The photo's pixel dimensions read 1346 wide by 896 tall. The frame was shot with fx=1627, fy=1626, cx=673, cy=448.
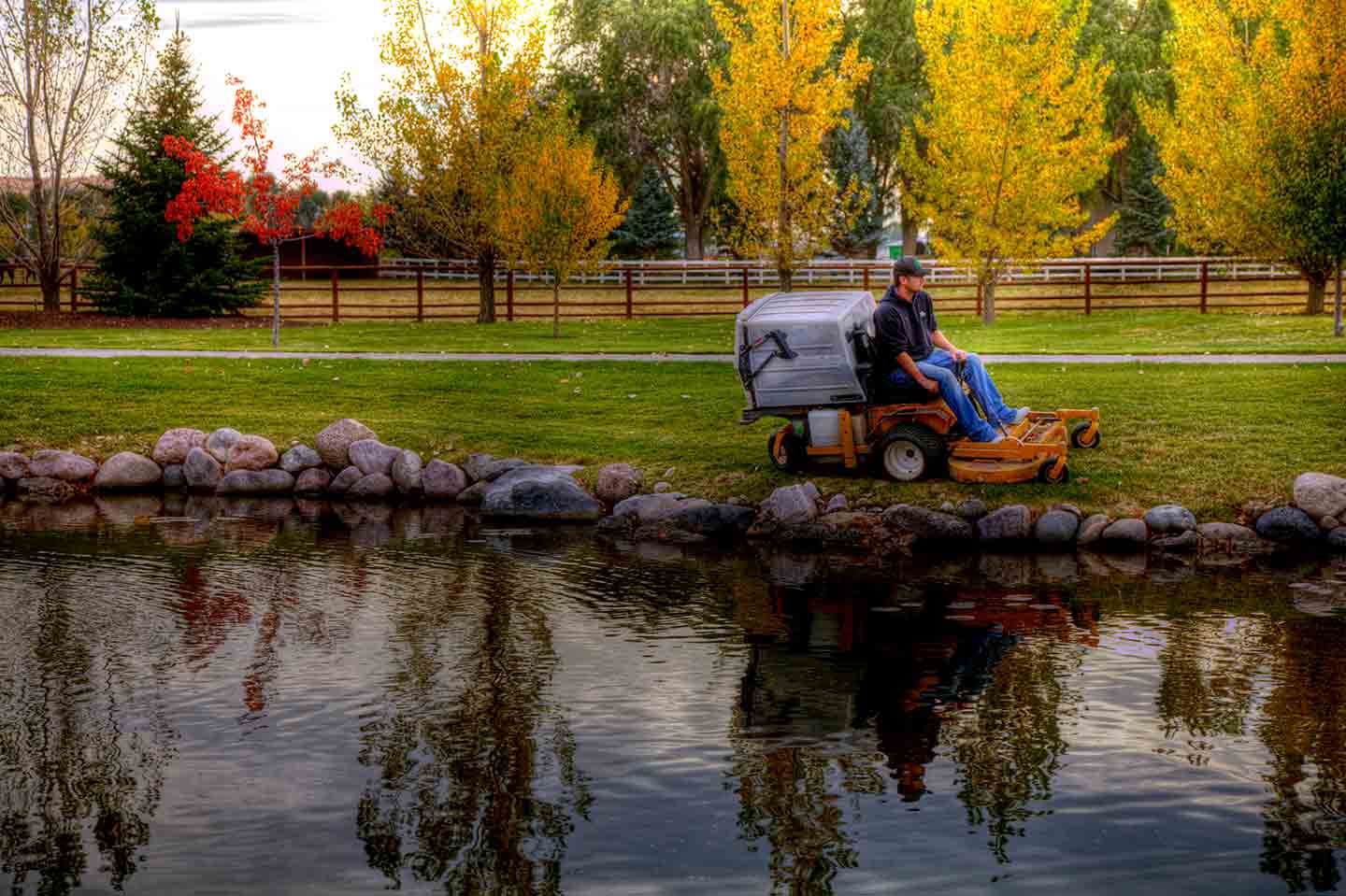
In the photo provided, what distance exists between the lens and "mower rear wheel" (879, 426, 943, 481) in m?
14.0

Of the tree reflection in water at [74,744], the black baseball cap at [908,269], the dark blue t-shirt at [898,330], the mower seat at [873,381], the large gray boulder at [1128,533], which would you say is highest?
the black baseball cap at [908,269]

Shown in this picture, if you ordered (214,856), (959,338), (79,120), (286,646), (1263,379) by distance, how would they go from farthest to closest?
(79,120) → (959,338) → (1263,379) → (286,646) → (214,856)

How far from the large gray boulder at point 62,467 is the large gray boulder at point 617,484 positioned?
5.76 m

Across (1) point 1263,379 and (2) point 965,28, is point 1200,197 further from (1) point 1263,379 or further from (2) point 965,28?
(1) point 1263,379

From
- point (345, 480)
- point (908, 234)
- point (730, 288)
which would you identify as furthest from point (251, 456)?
point (908, 234)

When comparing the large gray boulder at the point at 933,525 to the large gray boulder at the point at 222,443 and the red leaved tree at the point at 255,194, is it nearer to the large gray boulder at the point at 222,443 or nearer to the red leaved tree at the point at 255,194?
the large gray boulder at the point at 222,443

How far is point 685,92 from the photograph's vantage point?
61.6 metres

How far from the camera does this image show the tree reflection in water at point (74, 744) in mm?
6656

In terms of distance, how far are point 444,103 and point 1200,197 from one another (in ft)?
54.2

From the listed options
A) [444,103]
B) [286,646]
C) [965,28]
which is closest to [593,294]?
[444,103]

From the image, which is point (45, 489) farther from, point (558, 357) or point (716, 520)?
point (558, 357)

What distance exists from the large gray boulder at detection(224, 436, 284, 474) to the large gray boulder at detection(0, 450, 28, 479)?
216 cm


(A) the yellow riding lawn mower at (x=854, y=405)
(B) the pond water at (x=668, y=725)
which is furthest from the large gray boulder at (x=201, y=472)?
(A) the yellow riding lawn mower at (x=854, y=405)

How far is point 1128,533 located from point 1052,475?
96 cm
